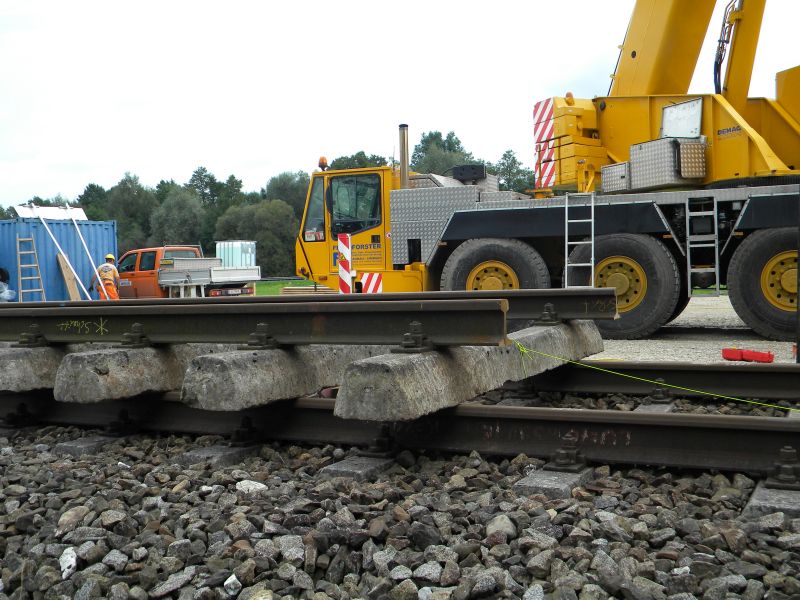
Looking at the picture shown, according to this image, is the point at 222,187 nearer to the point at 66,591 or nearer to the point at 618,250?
the point at 618,250

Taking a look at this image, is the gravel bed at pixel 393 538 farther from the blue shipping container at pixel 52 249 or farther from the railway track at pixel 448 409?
the blue shipping container at pixel 52 249

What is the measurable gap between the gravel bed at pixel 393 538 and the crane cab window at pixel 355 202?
9626 millimetres

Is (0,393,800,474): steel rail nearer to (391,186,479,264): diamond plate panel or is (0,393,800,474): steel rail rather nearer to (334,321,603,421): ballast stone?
(334,321,603,421): ballast stone

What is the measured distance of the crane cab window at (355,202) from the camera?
44.6 feet

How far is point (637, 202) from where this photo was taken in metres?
11.4

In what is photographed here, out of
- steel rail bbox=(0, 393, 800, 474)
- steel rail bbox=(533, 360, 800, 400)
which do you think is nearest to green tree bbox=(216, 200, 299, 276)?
steel rail bbox=(533, 360, 800, 400)

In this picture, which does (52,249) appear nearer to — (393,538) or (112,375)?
(112,375)

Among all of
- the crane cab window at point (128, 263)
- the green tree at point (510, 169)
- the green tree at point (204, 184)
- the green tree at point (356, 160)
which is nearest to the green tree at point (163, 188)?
the green tree at point (204, 184)

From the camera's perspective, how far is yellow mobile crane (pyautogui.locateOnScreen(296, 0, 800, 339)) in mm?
10820

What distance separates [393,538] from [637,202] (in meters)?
9.05

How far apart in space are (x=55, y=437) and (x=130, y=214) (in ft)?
283

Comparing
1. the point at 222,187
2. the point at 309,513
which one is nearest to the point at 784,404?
the point at 309,513

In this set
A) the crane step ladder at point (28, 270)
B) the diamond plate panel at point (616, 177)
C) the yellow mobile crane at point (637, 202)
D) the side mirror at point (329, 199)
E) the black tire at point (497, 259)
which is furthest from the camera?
the crane step ladder at point (28, 270)

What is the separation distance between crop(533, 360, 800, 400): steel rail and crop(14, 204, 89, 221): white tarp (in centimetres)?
1839
